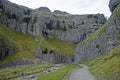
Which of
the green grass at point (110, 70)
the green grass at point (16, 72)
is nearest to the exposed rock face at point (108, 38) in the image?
the green grass at point (16, 72)

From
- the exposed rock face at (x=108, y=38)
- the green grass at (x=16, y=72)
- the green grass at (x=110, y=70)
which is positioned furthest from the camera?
the exposed rock face at (x=108, y=38)

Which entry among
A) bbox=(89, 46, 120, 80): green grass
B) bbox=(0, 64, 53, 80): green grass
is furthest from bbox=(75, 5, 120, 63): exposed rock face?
bbox=(89, 46, 120, 80): green grass

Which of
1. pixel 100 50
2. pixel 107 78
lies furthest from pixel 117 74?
pixel 100 50

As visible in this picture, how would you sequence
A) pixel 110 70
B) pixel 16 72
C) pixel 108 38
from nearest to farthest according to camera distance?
pixel 110 70
pixel 16 72
pixel 108 38

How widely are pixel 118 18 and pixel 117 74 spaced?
310ft

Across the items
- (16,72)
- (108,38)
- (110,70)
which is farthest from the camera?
(108,38)

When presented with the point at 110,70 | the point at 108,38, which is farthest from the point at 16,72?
the point at 110,70

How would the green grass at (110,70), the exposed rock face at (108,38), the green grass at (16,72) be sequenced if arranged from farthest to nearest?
the exposed rock face at (108,38), the green grass at (16,72), the green grass at (110,70)

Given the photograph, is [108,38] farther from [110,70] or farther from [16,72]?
[110,70]

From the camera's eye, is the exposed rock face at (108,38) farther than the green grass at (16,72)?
Yes

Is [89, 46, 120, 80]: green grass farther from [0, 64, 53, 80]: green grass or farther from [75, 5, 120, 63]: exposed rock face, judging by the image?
[75, 5, 120, 63]: exposed rock face

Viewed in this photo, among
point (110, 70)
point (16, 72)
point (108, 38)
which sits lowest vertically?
point (16, 72)

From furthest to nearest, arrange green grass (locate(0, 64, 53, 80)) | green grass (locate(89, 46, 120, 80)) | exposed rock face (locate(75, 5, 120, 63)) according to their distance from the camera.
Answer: exposed rock face (locate(75, 5, 120, 63)) → green grass (locate(0, 64, 53, 80)) → green grass (locate(89, 46, 120, 80))

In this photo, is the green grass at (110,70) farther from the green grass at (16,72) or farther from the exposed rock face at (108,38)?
the exposed rock face at (108,38)
